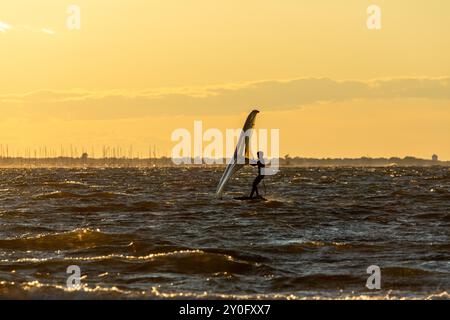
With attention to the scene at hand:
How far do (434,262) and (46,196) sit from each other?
2920cm

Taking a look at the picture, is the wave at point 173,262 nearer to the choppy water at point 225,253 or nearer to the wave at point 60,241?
the choppy water at point 225,253

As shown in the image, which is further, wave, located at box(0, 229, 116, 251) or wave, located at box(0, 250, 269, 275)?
wave, located at box(0, 229, 116, 251)

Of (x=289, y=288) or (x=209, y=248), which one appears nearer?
(x=289, y=288)

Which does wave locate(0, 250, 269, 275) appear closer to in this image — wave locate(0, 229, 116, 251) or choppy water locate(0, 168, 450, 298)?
choppy water locate(0, 168, 450, 298)

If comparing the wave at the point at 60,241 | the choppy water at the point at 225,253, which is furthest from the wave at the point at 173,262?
the wave at the point at 60,241

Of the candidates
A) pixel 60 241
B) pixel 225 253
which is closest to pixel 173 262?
pixel 225 253

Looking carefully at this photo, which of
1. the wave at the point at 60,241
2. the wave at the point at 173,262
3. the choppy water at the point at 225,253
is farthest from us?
the wave at the point at 60,241

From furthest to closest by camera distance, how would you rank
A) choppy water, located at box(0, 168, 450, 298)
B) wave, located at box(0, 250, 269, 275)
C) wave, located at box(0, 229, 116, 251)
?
wave, located at box(0, 229, 116, 251)
wave, located at box(0, 250, 269, 275)
choppy water, located at box(0, 168, 450, 298)

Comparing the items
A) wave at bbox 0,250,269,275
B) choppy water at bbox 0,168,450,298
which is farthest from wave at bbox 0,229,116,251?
wave at bbox 0,250,269,275

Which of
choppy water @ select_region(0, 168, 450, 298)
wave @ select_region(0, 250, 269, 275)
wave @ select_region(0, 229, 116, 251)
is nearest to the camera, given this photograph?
choppy water @ select_region(0, 168, 450, 298)
